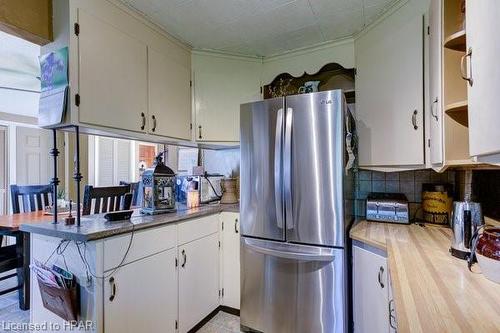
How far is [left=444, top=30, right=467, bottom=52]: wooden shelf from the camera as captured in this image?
1.19m

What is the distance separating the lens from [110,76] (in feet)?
5.57

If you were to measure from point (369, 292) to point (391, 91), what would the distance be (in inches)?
50.1

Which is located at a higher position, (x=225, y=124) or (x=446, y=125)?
(x=225, y=124)

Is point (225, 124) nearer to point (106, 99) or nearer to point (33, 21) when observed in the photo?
point (106, 99)

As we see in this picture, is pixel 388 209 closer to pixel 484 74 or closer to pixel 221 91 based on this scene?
pixel 484 74

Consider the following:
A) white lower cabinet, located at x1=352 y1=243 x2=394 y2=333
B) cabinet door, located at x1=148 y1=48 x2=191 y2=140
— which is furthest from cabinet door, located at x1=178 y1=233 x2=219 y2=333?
white lower cabinet, located at x1=352 y1=243 x2=394 y2=333

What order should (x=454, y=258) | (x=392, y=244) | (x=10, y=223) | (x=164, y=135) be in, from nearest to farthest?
1. (x=454, y=258)
2. (x=392, y=244)
3. (x=164, y=135)
4. (x=10, y=223)

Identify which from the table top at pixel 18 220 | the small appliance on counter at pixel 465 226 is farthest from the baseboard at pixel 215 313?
the small appliance on counter at pixel 465 226

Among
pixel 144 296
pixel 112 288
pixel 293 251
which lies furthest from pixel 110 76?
pixel 293 251

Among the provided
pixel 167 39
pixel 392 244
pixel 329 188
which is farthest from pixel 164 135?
pixel 392 244

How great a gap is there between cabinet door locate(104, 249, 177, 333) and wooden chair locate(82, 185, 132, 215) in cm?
86

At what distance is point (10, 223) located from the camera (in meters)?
2.33

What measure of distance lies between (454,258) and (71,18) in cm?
223

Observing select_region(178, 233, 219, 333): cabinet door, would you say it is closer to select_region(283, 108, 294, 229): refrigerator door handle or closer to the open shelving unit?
select_region(283, 108, 294, 229): refrigerator door handle
